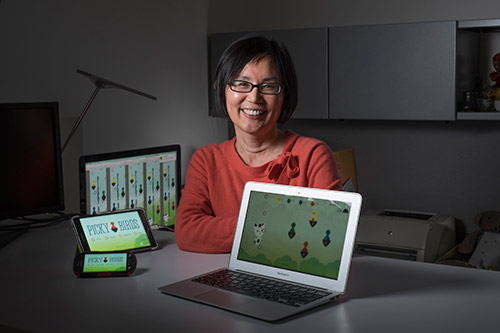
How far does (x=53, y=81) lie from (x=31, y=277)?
1263 mm

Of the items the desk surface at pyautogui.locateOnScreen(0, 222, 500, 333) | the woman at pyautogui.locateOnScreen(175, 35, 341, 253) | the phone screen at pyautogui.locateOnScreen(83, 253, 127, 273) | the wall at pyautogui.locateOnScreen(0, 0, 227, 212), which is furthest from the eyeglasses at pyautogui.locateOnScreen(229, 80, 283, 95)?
the wall at pyautogui.locateOnScreen(0, 0, 227, 212)

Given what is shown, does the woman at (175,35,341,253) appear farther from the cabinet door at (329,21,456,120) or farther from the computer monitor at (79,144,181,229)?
the cabinet door at (329,21,456,120)

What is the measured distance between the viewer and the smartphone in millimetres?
1388

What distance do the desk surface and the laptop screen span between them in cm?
10

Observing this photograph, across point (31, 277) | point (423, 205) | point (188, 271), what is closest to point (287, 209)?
point (188, 271)

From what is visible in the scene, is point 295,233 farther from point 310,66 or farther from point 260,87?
point 310,66

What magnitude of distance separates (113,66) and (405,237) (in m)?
1.52

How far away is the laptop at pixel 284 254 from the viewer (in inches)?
47.4

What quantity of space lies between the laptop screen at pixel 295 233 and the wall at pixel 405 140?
5.66ft

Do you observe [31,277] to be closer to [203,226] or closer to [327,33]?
[203,226]

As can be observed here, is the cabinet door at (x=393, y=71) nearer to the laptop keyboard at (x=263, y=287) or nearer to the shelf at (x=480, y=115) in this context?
the shelf at (x=480, y=115)

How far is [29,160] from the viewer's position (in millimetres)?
1878

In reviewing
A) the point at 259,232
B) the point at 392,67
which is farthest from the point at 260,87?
the point at 392,67

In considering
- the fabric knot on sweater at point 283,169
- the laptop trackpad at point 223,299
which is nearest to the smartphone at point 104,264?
the laptop trackpad at point 223,299
